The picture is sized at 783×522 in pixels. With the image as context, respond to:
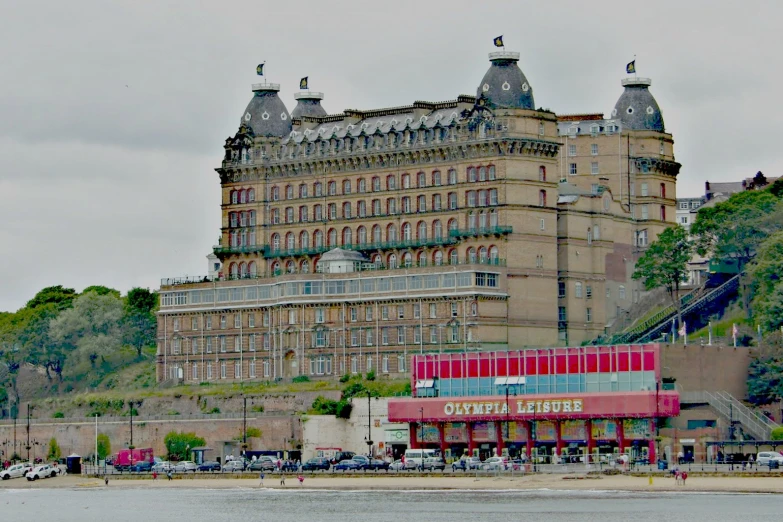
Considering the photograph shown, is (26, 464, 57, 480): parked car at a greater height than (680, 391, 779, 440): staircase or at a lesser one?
lesser

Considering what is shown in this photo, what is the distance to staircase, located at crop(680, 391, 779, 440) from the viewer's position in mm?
181875

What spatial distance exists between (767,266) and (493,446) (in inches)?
1136

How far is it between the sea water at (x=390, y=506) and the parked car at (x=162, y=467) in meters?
8.37

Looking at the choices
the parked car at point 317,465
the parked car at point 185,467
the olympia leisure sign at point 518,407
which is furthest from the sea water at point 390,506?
the olympia leisure sign at point 518,407

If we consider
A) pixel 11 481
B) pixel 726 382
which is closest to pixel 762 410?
pixel 726 382

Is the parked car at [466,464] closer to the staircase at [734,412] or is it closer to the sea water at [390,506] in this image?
the sea water at [390,506]

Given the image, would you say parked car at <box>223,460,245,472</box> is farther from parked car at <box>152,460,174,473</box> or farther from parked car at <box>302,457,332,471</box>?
parked car at <box>302,457,332,471</box>

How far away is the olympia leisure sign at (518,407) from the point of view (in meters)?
184

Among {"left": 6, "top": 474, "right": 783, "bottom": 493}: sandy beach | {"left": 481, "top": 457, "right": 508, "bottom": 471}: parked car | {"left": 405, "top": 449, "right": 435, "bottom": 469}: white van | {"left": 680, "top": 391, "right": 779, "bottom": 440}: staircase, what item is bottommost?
{"left": 6, "top": 474, "right": 783, "bottom": 493}: sandy beach

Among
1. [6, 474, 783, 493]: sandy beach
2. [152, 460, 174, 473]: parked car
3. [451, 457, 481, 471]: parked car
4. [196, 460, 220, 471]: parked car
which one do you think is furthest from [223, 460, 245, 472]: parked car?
[451, 457, 481, 471]: parked car

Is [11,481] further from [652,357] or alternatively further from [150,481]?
[652,357]

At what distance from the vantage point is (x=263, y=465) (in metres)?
186

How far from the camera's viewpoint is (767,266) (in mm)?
196625

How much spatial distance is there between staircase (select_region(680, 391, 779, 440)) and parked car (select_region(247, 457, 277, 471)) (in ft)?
108
